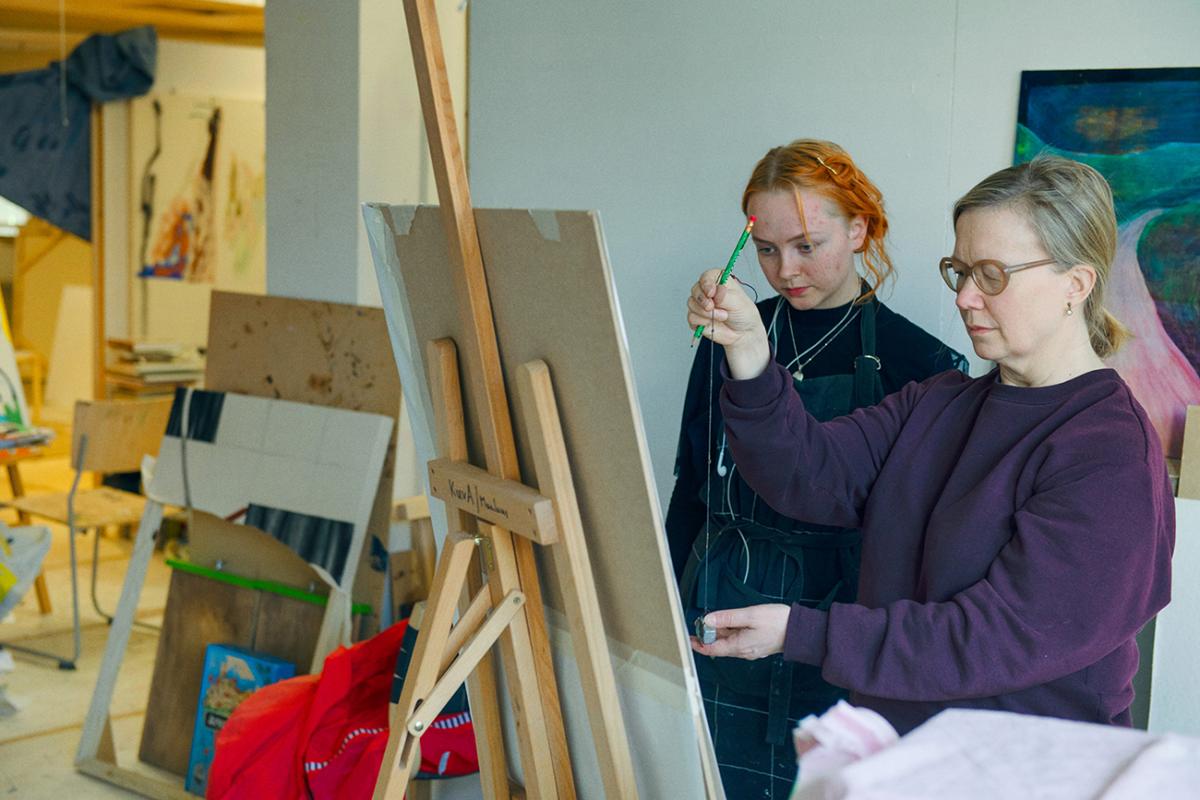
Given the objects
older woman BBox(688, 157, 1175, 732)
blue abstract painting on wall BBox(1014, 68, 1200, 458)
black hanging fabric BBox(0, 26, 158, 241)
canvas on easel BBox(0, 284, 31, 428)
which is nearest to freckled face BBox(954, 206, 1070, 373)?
older woman BBox(688, 157, 1175, 732)

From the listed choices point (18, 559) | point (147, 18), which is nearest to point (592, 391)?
point (18, 559)

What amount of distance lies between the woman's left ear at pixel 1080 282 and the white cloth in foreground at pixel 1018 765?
1.81 ft

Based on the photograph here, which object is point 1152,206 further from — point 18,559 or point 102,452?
point 102,452

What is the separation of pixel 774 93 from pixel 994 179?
102 cm

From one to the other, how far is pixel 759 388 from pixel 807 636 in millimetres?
319

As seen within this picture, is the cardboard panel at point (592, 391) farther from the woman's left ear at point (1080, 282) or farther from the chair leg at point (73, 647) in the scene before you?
the chair leg at point (73, 647)

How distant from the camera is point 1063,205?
126 centimetres

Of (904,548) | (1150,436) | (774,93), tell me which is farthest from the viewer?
(774,93)

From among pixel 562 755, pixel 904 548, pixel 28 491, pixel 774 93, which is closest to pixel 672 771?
pixel 562 755

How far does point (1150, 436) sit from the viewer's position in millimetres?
1249

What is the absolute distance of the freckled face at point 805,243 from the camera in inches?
71.2

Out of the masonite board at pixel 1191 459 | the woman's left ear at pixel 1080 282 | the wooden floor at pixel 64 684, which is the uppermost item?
the woman's left ear at pixel 1080 282

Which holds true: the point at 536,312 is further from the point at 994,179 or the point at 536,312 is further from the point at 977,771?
the point at 977,771

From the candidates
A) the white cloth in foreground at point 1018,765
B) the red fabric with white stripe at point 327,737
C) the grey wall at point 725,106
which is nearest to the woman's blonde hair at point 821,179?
the grey wall at point 725,106
